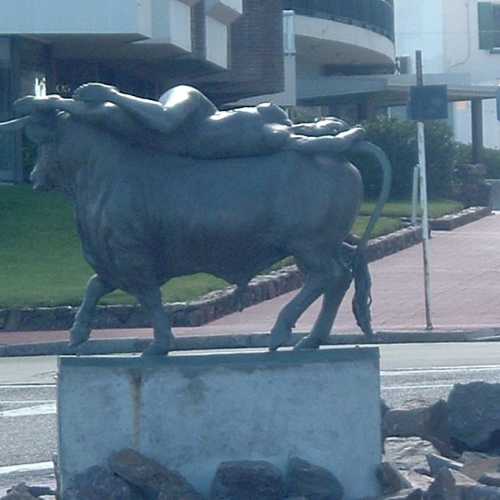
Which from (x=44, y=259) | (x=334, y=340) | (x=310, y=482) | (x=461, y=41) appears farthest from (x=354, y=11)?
(x=310, y=482)

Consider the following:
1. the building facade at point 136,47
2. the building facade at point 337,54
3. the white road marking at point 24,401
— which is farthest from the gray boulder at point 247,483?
the building facade at point 337,54

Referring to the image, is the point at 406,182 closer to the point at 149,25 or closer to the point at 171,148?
the point at 149,25

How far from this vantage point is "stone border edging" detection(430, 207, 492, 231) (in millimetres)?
34594

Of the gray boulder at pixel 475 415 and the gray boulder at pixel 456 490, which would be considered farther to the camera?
the gray boulder at pixel 475 415

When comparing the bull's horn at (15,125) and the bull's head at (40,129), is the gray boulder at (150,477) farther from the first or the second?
the bull's horn at (15,125)

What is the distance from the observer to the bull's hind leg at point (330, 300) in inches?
328

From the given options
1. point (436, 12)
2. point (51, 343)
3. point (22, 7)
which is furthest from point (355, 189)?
point (436, 12)

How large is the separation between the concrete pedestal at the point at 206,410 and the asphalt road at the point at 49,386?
4.93ft

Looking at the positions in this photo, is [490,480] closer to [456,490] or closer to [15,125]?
[456,490]

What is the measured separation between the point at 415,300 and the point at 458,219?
12.8 meters

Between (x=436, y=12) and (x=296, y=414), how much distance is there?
60.7 meters

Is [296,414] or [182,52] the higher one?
[182,52]

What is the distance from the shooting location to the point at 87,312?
8.41 meters

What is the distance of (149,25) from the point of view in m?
30.2
